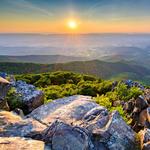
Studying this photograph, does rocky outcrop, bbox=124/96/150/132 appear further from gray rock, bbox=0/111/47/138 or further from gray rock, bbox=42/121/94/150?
gray rock, bbox=0/111/47/138

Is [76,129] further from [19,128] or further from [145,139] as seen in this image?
[145,139]

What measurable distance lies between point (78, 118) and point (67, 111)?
3.59ft

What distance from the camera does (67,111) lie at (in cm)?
1563

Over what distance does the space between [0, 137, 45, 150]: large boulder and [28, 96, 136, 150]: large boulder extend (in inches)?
19.6

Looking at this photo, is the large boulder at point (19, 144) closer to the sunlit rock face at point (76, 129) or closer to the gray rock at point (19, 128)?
the sunlit rock face at point (76, 129)

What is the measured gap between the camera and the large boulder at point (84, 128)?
11.7 metres

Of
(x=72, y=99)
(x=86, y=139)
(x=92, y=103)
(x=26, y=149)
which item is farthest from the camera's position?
(x=72, y=99)

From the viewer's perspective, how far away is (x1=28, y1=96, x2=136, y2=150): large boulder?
11652mm

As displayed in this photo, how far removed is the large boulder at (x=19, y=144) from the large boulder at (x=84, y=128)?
0.50 metres

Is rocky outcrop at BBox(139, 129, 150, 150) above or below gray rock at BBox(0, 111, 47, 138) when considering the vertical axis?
below

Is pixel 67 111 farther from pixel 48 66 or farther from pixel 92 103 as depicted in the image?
pixel 48 66

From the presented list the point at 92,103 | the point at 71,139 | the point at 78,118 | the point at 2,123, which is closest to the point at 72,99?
the point at 92,103

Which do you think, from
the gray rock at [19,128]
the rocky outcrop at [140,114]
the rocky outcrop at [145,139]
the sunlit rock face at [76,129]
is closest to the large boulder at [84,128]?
the sunlit rock face at [76,129]

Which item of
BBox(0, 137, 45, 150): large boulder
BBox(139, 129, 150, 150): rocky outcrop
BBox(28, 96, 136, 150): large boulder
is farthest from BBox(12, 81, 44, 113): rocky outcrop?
BBox(139, 129, 150, 150): rocky outcrop
